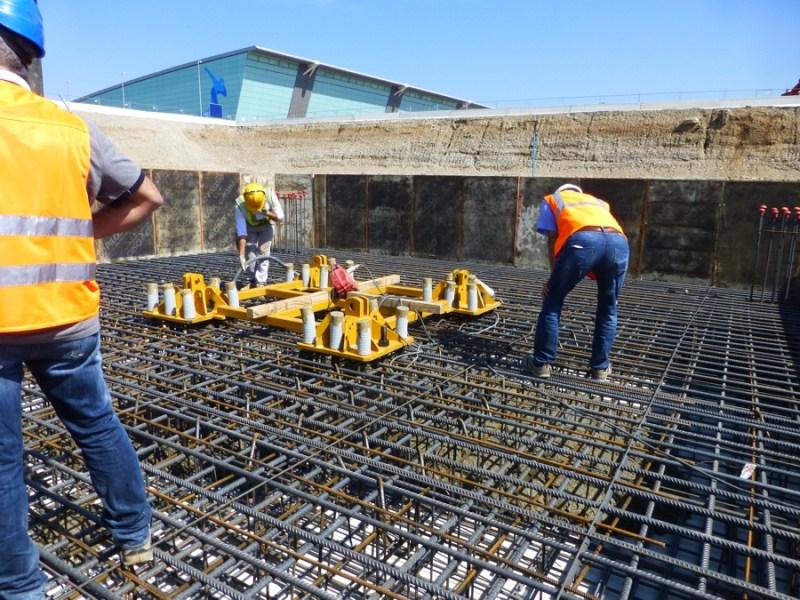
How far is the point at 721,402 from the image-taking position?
3898 millimetres

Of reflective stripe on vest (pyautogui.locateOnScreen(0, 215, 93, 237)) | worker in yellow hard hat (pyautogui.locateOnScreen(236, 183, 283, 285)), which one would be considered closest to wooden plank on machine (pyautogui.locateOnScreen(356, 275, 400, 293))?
worker in yellow hard hat (pyautogui.locateOnScreen(236, 183, 283, 285))

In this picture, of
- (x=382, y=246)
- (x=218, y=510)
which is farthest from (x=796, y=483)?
(x=382, y=246)

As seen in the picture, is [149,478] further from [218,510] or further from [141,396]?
[141,396]

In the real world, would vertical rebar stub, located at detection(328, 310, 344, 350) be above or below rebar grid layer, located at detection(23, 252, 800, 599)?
above

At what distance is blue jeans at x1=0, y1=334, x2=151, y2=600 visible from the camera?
5.61 ft

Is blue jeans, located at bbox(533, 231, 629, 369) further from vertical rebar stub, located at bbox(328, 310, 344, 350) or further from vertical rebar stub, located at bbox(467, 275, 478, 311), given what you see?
vertical rebar stub, located at bbox(467, 275, 478, 311)

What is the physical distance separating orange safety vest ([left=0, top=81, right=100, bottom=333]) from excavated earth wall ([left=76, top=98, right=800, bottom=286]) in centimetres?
835

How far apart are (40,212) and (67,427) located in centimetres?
67

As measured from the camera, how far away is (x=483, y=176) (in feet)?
36.2

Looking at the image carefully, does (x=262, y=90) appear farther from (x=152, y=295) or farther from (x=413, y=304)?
(x=413, y=304)

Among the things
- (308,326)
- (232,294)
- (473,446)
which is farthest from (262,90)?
(473,446)

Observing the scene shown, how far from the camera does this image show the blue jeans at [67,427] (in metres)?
1.71

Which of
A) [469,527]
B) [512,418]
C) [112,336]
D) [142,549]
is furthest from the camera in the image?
[112,336]

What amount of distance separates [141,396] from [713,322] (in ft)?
17.1
